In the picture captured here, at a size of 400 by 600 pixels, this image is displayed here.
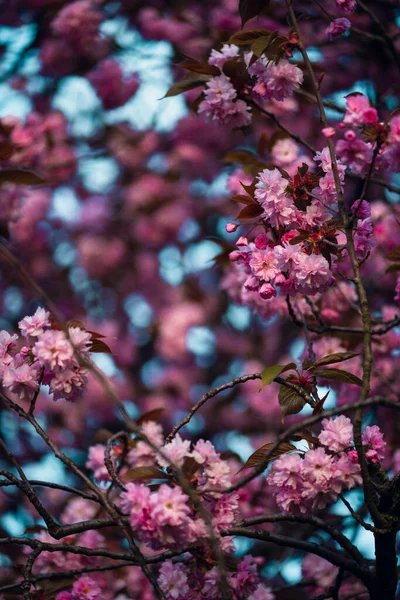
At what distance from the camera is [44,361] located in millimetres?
1730

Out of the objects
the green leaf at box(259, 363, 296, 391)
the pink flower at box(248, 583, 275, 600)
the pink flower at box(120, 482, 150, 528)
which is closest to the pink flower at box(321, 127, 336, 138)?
the green leaf at box(259, 363, 296, 391)

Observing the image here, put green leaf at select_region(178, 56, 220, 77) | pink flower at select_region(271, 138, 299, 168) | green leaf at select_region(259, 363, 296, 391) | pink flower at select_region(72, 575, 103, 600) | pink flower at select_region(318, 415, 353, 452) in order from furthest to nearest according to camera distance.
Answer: pink flower at select_region(271, 138, 299, 168), green leaf at select_region(178, 56, 220, 77), pink flower at select_region(72, 575, 103, 600), pink flower at select_region(318, 415, 353, 452), green leaf at select_region(259, 363, 296, 391)

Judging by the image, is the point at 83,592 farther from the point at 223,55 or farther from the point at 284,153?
the point at 284,153

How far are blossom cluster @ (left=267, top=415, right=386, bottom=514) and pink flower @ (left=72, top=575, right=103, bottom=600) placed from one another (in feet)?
1.93

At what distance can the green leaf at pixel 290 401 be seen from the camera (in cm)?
179

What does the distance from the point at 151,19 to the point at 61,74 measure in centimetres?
78

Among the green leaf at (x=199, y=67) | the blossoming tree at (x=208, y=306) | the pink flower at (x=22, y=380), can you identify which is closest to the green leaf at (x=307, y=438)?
the blossoming tree at (x=208, y=306)

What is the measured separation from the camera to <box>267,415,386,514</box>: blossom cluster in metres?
1.69

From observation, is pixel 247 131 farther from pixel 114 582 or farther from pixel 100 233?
pixel 100 233

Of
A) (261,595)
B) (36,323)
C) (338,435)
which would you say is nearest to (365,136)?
(338,435)

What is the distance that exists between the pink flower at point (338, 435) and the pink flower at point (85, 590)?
75cm

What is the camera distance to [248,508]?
2.90 meters

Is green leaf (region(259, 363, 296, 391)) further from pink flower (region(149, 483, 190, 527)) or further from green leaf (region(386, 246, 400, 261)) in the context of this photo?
green leaf (region(386, 246, 400, 261))

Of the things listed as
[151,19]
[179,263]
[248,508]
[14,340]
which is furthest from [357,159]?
[179,263]
